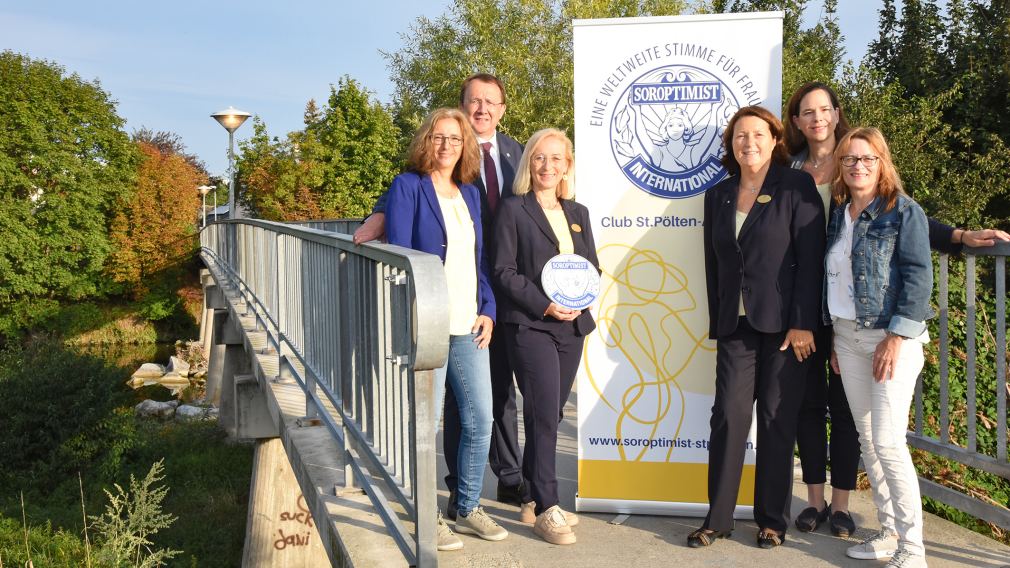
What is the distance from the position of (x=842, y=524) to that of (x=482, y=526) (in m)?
1.59

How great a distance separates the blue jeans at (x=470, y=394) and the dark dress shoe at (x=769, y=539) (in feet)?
4.04

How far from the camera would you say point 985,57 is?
19.4 meters

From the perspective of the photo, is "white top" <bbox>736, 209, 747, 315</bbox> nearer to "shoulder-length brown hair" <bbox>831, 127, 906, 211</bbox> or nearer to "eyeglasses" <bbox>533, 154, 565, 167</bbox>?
"shoulder-length brown hair" <bbox>831, 127, 906, 211</bbox>

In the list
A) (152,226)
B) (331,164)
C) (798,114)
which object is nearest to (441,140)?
(798,114)

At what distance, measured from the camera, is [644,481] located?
4.38 m

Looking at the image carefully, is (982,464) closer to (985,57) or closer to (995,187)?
(995,187)

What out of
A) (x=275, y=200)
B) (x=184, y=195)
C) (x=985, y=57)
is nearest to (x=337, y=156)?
(x=275, y=200)

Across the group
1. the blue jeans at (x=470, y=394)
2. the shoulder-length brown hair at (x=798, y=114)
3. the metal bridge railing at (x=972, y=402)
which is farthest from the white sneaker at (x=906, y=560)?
the shoulder-length brown hair at (x=798, y=114)

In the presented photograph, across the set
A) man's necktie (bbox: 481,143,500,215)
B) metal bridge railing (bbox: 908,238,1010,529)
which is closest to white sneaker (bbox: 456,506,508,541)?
man's necktie (bbox: 481,143,500,215)

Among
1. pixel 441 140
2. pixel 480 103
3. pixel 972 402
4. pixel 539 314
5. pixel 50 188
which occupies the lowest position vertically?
pixel 972 402

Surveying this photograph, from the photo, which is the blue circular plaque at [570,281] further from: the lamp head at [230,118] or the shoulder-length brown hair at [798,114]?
the lamp head at [230,118]

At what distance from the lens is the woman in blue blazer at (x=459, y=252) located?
3.70m

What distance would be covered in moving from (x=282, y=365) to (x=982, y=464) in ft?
14.8

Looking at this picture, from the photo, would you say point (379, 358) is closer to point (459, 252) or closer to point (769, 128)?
point (459, 252)
